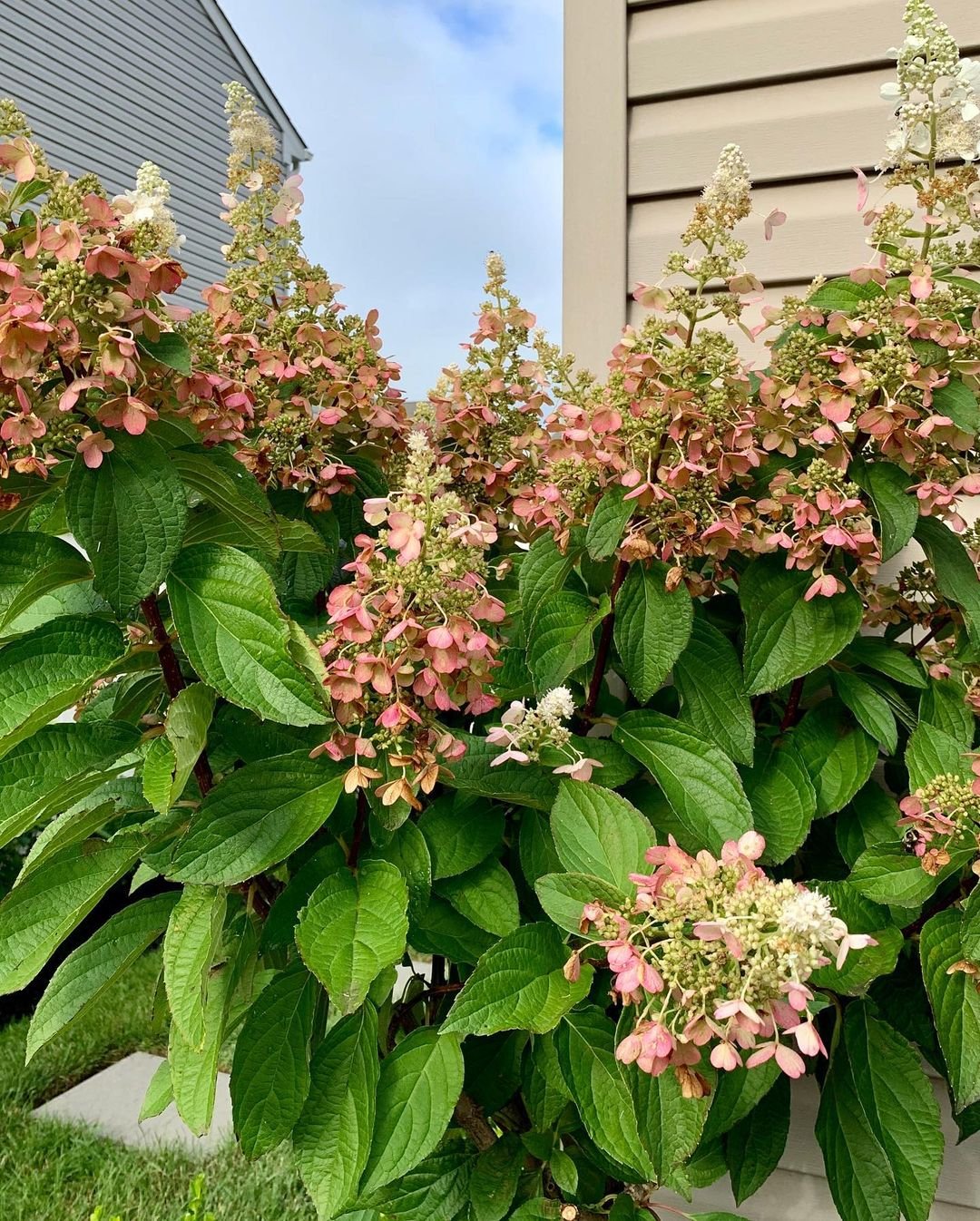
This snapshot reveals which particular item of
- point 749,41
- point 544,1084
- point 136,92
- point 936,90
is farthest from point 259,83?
point 544,1084

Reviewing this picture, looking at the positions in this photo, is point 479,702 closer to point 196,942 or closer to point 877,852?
point 196,942

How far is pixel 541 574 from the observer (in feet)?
3.18

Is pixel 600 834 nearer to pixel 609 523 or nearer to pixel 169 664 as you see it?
pixel 609 523

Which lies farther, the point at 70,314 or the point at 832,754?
the point at 832,754

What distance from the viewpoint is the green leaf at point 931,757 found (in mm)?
897

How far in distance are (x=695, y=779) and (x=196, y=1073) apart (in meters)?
0.51

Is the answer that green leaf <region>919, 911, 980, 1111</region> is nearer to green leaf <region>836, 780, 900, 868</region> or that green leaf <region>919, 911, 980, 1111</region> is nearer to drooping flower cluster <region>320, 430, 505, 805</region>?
green leaf <region>836, 780, 900, 868</region>

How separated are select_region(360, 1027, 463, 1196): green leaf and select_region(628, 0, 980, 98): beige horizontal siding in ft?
4.25

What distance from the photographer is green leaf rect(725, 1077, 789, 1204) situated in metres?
1.00

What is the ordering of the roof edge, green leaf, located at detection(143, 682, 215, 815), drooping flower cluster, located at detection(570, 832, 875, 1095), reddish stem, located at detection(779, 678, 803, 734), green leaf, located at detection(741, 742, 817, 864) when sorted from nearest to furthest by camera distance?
drooping flower cluster, located at detection(570, 832, 875, 1095) → green leaf, located at detection(143, 682, 215, 815) → green leaf, located at detection(741, 742, 817, 864) → reddish stem, located at detection(779, 678, 803, 734) → the roof edge

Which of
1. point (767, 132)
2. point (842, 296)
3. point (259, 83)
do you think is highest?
point (259, 83)

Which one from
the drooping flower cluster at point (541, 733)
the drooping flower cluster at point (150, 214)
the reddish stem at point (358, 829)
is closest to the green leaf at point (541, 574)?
the drooping flower cluster at point (541, 733)

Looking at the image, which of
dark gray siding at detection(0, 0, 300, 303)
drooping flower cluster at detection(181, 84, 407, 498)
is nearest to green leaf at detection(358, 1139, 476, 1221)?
drooping flower cluster at detection(181, 84, 407, 498)

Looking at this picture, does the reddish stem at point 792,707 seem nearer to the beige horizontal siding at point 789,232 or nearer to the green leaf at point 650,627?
the green leaf at point 650,627
